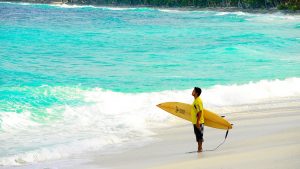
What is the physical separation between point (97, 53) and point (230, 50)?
Answer: 732cm

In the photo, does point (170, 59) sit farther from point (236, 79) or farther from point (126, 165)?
point (126, 165)

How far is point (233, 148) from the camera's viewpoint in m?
9.78

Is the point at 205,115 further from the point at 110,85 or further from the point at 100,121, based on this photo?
the point at 110,85

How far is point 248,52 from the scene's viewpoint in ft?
105

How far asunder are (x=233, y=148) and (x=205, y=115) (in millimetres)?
904

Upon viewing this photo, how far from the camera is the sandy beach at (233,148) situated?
8.63m

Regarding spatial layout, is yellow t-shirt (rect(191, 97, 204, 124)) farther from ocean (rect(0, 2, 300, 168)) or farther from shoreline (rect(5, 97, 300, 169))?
ocean (rect(0, 2, 300, 168))

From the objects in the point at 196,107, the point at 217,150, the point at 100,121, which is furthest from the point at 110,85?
the point at 196,107

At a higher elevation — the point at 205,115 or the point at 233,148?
the point at 205,115

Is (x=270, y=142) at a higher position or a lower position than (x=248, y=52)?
higher

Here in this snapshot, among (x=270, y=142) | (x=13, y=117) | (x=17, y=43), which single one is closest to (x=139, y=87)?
(x=13, y=117)

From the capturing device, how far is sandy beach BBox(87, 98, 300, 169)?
340 inches

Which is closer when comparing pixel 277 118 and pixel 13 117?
pixel 277 118

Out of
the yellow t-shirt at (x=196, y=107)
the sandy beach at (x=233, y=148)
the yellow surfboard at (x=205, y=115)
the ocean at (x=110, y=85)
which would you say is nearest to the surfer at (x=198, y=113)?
the yellow t-shirt at (x=196, y=107)
